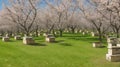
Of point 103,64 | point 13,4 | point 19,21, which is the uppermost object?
point 13,4

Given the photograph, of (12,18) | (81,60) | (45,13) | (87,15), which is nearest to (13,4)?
(12,18)

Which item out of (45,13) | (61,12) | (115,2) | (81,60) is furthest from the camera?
(45,13)

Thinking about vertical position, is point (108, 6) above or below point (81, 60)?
above

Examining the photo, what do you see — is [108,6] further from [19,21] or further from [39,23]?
[39,23]

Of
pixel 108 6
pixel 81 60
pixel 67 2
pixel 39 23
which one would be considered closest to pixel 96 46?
pixel 108 6

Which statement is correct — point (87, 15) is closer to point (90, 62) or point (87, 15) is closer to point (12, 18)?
point (12, 18)

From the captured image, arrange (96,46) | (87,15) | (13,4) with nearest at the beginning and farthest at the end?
(96,46) < (87,15) < (13,4)

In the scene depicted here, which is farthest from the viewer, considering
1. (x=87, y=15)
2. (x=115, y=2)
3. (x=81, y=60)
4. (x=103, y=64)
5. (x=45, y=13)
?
(x=45, y=13)

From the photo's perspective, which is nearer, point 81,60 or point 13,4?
point 81,60

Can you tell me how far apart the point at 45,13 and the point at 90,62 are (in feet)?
157

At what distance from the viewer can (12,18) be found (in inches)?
2048

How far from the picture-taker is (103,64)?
73.4ft

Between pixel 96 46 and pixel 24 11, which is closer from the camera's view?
pixel 96 46

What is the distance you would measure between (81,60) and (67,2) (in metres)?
34.7
